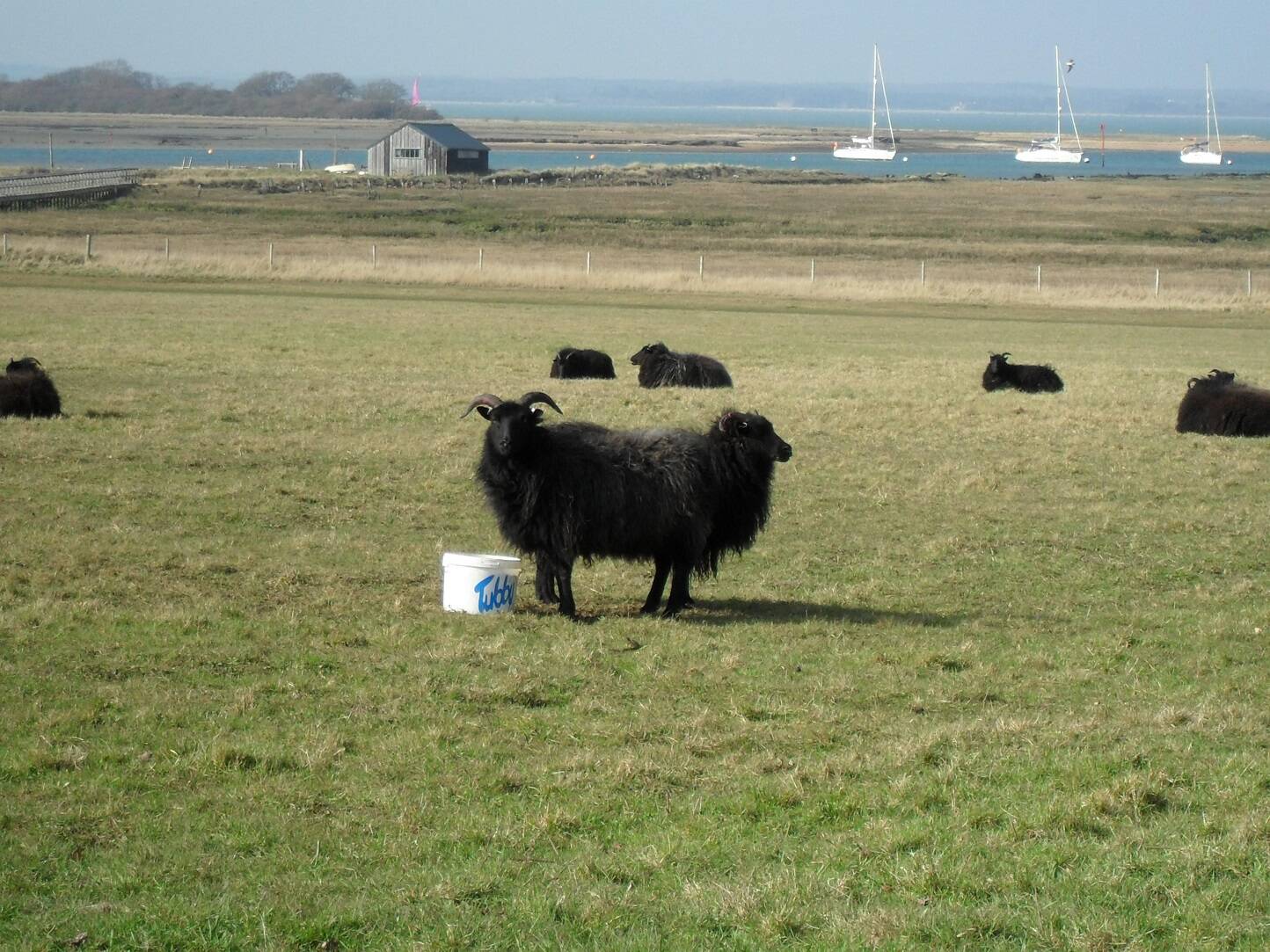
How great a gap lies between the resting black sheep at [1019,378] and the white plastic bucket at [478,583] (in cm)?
1684

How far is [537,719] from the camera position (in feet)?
29.4

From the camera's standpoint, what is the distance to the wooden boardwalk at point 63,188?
93062 mm

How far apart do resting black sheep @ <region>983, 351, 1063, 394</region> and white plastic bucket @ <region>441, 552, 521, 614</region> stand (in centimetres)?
1684

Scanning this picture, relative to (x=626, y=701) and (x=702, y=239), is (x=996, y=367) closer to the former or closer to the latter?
(x=626, y=701)

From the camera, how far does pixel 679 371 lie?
A: 25859 mm

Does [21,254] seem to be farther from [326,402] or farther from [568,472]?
[568,472]

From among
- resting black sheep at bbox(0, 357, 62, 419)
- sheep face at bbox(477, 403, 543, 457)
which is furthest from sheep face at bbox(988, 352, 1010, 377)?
sheep face at bbox(477, 403, 543, 457)

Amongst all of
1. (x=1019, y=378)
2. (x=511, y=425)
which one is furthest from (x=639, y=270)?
(x=511, y=425)

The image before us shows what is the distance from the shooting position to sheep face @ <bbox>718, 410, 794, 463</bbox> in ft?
41.0

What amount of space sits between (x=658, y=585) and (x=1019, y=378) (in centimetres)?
1626

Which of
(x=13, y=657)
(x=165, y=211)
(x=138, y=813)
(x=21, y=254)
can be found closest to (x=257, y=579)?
(x=13, y=657)

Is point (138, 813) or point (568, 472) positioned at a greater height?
point (568, 472)

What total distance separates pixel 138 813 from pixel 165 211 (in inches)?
3654

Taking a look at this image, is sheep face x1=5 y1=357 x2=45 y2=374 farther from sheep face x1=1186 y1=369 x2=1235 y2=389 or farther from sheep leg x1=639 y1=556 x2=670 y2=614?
sheep face x1=1186 y1=369 x2=1235 y2=389
